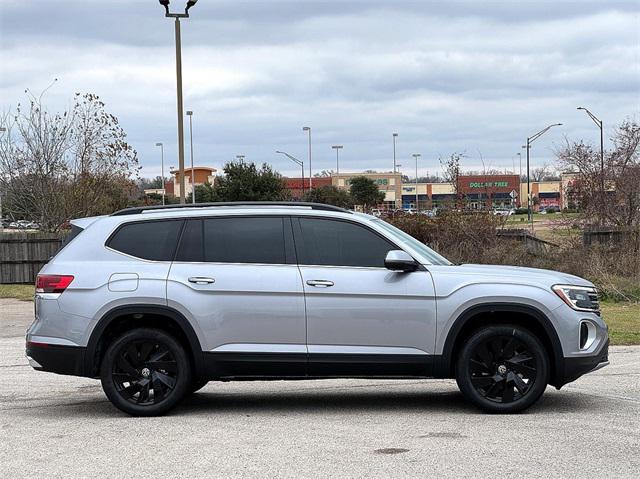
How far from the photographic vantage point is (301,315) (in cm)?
785

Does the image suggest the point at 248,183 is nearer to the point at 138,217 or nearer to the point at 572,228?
the point at 572,228

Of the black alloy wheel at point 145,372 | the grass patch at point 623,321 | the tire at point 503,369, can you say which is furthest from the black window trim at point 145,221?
the grass patch at point 623,321

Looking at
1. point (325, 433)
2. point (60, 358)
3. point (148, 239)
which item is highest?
point (148, 239)

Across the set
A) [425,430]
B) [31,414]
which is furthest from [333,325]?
[31,414]

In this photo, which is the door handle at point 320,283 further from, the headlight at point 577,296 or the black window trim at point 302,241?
the headlight at point 577,296

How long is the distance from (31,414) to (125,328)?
124cm

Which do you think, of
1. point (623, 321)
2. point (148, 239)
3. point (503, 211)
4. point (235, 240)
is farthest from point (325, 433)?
point (503, 211)

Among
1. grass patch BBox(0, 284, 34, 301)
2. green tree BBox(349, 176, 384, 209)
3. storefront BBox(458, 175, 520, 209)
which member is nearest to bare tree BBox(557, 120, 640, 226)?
storefront BBox(458, 175, 520, 209)

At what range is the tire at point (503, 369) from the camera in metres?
7.84

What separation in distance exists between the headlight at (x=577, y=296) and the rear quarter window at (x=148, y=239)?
11.4 ft

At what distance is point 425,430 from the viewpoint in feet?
24.1

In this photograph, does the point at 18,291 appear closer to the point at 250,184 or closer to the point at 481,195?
the point at 481,195

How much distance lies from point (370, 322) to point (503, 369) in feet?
4.15

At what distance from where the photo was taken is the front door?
25.6ft
